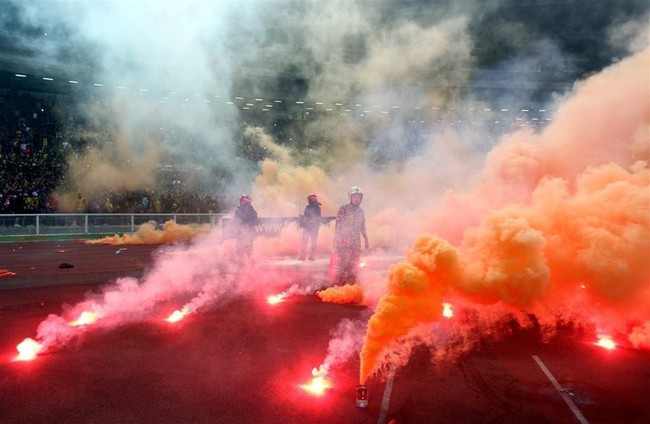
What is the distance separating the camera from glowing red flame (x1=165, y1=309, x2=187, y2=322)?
25.0 feet

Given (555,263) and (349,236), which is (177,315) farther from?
(555,263)

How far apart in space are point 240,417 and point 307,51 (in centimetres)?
2197

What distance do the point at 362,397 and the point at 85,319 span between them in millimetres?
5098

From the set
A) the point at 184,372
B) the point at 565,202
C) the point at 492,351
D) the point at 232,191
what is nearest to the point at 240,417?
the point at 184,372

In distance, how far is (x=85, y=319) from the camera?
743 centimetres

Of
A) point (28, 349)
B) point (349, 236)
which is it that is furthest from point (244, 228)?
point (28, 349)

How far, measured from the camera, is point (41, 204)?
21688 mm

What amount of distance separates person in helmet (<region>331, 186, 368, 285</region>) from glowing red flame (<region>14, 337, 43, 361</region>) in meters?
5.71

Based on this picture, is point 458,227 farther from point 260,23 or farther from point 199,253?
point 260,23

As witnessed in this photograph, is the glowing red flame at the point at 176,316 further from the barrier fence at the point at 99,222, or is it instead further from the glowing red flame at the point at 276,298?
the barrier fence at the point at 99,222

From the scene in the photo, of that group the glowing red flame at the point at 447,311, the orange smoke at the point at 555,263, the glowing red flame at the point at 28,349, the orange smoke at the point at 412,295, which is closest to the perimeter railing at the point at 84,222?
the glowing red flame at the point at 28,349

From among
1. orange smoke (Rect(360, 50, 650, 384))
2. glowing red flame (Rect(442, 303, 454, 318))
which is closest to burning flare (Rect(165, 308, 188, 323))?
orange smoke (Rect(360, 50, 650, 384))

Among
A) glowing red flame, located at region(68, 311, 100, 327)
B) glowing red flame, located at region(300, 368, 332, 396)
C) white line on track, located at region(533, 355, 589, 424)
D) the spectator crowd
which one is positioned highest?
the spectator crowd

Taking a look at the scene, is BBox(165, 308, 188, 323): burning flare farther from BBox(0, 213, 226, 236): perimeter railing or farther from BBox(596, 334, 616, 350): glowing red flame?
BBox(0, 213, 226, 236): perimeter railing
